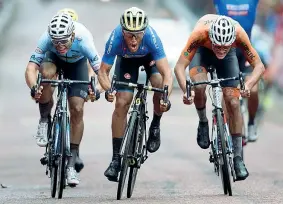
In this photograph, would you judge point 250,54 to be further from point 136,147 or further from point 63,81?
point 63,81

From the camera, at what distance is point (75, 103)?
12.3m

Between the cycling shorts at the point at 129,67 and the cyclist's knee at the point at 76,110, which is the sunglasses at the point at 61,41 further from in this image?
the cyclist's knee at the point at 76,110

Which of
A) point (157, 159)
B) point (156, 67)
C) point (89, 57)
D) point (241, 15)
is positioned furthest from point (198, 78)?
point (157, 159)

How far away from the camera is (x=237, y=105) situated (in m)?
11.9

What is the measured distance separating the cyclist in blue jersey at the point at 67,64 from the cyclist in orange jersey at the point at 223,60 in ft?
3.45

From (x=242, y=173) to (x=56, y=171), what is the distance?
1925mm

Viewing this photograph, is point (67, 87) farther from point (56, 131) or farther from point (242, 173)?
point (242, 173)

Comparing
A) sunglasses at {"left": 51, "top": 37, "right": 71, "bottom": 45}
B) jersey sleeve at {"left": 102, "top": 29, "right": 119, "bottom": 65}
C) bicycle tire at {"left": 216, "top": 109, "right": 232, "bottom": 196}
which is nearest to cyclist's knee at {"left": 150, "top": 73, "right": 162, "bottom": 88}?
jersey sleeve at {"left": 102, "top": 29, "right": 119, "bottom": 65}

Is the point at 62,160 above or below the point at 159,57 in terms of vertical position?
below

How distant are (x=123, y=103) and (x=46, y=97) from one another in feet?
4.75

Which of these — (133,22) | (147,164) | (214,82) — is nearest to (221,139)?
(214,82)

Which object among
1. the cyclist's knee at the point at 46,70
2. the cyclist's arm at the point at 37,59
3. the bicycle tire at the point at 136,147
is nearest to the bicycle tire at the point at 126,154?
the bicycle tire at the point at 136,147

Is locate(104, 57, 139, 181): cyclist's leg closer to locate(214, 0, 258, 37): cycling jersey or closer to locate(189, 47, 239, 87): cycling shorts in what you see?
locate(189, 47, 239, 87): cycling shorts

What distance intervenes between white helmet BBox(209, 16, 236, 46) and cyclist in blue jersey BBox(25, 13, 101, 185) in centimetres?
140
